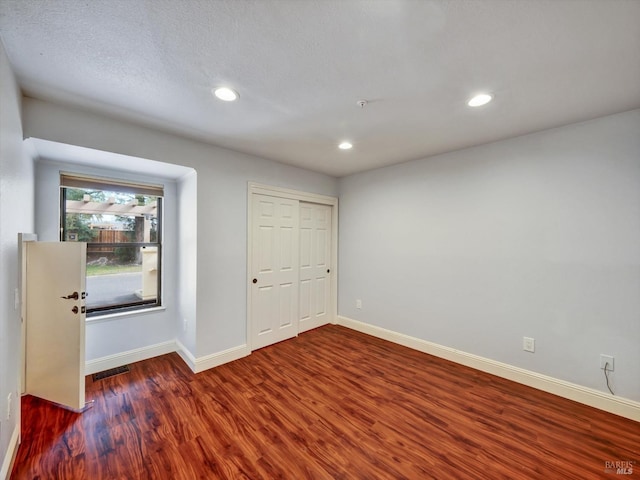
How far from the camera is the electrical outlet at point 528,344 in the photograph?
258 cm

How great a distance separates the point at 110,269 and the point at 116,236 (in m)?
0.39

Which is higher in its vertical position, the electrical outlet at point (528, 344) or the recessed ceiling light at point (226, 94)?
the recessed ceiling light at point (226, 94)

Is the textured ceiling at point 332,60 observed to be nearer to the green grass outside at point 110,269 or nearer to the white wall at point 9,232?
the white wall at point 9,232

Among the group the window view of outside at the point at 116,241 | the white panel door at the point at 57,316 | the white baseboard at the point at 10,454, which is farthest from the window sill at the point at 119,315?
the white baseboard at the point at 10,454

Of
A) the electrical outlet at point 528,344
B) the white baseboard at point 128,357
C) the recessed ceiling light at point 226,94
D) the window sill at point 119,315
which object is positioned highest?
the recessed ceiling light at point 226,94

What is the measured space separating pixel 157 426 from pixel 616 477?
123 inches

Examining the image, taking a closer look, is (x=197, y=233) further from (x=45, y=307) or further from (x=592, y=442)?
(x=592, y=442)

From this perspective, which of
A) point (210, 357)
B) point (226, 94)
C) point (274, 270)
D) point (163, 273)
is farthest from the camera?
point (274, 270)

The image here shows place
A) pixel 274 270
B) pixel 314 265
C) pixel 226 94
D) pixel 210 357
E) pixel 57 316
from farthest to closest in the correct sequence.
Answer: pixel 314 265 → pixel 274 270 → pixel 210 357 → pixel 57 316 → pixel 226 94

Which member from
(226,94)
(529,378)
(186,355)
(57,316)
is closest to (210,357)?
(186,355)

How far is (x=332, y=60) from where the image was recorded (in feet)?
5.16

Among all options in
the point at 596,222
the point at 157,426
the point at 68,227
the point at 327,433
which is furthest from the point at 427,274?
the point at 68,227

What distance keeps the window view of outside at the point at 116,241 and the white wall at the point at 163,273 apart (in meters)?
0.12

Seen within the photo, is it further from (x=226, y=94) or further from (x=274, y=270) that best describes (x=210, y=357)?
(x=226, y=94)
